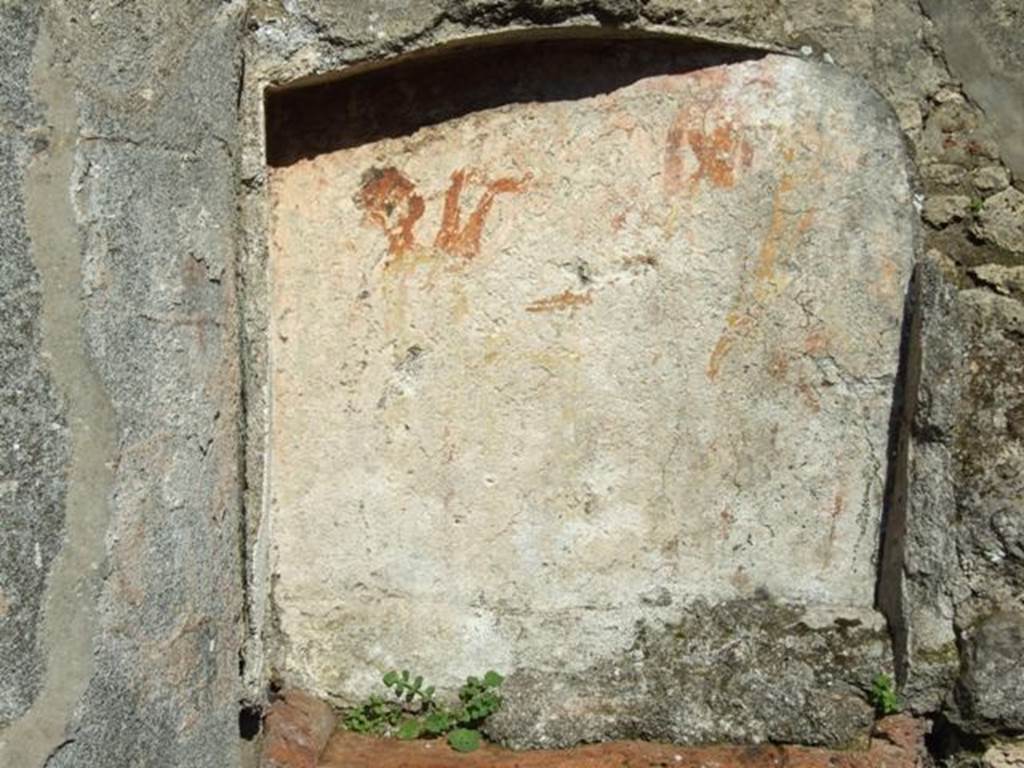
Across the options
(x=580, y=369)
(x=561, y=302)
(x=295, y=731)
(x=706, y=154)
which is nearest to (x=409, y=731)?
(x=295, y=731)

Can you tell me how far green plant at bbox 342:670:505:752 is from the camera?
368 centimetres

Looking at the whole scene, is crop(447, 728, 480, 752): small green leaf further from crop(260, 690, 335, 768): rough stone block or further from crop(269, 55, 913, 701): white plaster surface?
crop(260, 690, 335, 768): rough stone block

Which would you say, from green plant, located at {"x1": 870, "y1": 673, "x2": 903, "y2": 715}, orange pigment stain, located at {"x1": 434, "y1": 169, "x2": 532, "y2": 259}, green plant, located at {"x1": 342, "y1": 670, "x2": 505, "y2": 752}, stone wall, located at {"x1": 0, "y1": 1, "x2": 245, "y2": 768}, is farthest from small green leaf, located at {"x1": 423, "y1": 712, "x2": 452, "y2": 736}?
orange pigment stain, located at {"x1": 434, "y1": 169, "x2": 532, "y2": 259}

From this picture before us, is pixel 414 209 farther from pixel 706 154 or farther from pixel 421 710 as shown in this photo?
pixel 421 710

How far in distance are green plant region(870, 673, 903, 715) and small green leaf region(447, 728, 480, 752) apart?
0.95 metres

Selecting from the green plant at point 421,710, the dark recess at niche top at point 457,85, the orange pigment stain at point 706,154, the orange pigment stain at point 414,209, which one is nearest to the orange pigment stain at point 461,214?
the orange pigment stain at point 414,209

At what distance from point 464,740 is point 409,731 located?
0.48 feet

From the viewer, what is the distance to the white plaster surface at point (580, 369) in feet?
11.8

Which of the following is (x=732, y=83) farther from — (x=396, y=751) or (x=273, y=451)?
(x=396, y=751)

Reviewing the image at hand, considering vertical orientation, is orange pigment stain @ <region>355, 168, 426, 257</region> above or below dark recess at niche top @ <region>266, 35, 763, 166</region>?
below

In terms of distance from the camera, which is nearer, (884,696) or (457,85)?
(884,696)

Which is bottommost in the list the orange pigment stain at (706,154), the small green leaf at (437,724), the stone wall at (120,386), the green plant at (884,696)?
the small green leaf at (437,724)

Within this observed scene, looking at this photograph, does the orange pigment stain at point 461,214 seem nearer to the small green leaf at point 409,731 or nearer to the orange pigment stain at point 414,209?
A: the orange pigment stain at point 414,209

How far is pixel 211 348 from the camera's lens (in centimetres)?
309
